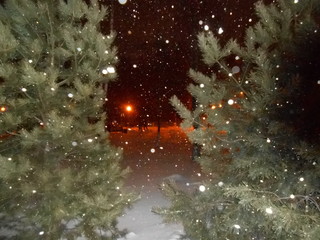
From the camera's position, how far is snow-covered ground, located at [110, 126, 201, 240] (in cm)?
744

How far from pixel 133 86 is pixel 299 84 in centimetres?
2767

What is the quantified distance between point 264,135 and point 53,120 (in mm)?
3017

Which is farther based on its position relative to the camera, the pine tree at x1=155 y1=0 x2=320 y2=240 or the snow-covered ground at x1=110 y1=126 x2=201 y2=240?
the snow-covered ground at x1=110 y1=126 x2=201 y2=240

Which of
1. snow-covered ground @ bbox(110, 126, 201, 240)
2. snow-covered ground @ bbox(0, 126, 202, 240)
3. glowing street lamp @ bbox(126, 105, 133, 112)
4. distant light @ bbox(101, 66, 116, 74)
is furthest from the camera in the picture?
glowing street lamp @ bbox(126, 105, 133, 112)

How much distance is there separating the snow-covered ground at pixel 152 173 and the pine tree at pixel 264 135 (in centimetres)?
130

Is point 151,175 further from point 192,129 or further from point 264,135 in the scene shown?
point 264,135

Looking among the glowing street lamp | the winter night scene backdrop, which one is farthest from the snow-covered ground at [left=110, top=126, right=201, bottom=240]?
the glowing street lamp

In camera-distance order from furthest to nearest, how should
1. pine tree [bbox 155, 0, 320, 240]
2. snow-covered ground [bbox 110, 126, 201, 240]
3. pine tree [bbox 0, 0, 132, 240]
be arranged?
snow-covered ground [bbox 110, 126, 201, 240], pine tree [bbox 0, 0, 132, 240], pine tree [bbox 155, 0, 320, 240]

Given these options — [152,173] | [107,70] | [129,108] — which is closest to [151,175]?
[152,173]

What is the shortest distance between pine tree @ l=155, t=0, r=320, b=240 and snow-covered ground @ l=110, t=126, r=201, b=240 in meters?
1.30

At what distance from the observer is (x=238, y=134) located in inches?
159

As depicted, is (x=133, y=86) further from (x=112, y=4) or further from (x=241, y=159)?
(x=241, y=159)

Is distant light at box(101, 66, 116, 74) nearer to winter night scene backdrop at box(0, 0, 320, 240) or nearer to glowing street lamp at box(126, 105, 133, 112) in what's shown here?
winter night scene backdrop at box(0, 0, 320, 240)

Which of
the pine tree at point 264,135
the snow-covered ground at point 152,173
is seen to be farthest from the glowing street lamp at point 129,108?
the pine tree at point 264,135
